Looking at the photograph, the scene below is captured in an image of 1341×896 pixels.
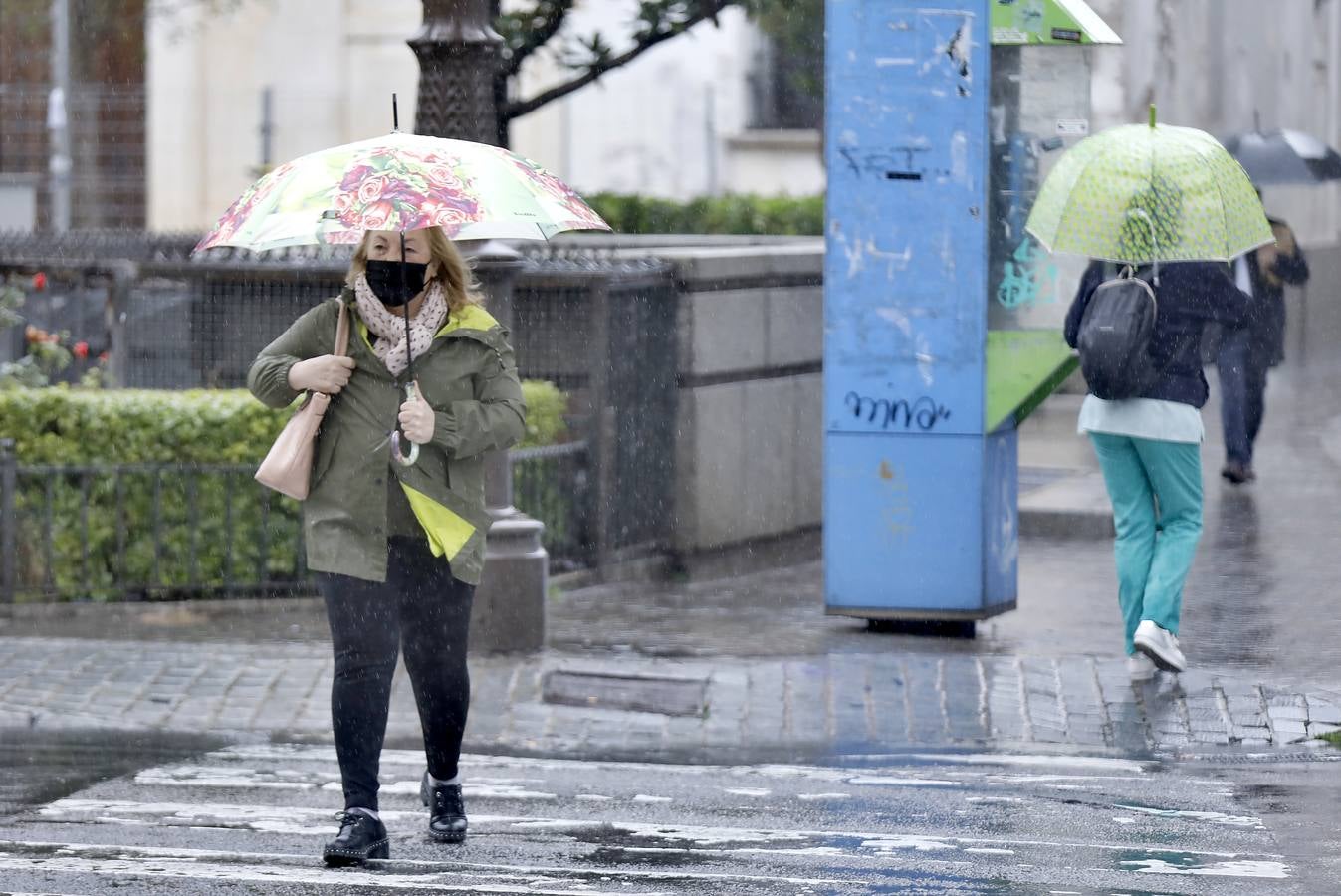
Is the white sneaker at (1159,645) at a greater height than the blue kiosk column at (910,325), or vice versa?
the blue kiosk column at (910,325)

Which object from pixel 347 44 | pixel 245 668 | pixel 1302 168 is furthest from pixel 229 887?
pixel 347 44

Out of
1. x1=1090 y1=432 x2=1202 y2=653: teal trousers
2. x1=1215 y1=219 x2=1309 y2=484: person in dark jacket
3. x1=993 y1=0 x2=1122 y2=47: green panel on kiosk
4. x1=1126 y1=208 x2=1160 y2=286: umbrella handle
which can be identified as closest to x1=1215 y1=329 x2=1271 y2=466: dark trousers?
x1=1215 y1=219 x2=1309 y2=484: person in dark jacket

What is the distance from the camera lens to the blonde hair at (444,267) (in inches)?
231

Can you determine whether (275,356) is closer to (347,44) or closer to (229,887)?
(229,887)

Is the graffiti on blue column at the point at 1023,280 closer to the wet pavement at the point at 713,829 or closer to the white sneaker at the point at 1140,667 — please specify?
the white sneaker at the point at 1140,667

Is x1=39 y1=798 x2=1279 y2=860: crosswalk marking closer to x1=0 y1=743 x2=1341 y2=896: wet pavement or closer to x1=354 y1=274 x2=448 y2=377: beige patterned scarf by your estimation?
x1=0 y1=743 x2=1341 y2=896: wet pavement

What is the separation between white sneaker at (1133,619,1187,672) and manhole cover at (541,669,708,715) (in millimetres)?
1470

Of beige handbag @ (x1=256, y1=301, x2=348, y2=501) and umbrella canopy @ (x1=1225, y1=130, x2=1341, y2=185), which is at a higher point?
umbrella canopy @ (x1=1225, y1=130, x2=1341, y2=185)

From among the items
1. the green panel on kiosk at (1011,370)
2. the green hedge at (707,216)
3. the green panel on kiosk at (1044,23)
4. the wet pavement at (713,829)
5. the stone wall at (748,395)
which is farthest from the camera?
the green hedge at (707,216)

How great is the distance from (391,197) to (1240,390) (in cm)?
865

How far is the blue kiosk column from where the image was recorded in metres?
8.73

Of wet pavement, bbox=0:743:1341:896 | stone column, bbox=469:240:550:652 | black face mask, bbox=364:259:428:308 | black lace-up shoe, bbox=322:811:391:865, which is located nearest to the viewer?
wet pavement, bbox=0:743:1341:896

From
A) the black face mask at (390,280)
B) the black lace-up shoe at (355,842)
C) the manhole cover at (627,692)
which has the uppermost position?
the black face mask at (390,280)

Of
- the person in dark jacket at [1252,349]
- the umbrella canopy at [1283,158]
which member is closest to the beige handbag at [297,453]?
the person in dark jacket at [1252,349]
